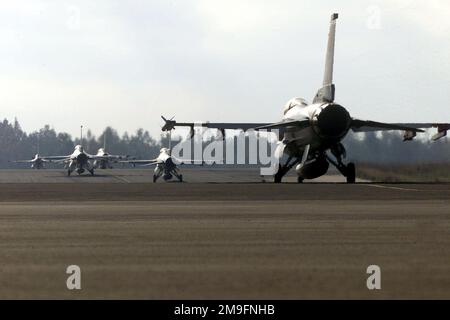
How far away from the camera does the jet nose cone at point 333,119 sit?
44.6m

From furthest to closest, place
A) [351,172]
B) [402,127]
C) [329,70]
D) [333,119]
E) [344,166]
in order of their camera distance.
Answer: [344,166]
[351,172]
[329,70]
[402,127]
[333,119]

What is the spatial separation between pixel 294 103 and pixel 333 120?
7.51 meters

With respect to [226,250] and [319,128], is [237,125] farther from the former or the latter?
[226,250]

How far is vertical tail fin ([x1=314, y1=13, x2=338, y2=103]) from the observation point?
4772 cm

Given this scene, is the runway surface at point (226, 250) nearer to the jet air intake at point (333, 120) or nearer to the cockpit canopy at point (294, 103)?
the jet air intake at point (333, 120)

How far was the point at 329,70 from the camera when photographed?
161ft

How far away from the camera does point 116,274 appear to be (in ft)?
35.1

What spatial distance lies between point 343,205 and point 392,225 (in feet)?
26.2

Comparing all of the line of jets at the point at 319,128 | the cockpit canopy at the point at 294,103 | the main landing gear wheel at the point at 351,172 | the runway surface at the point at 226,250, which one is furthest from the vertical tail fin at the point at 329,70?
the runway surface at the point at 226,250

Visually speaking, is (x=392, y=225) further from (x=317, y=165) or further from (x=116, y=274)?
(x=317, y=165)

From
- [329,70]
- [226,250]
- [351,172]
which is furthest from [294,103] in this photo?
[226,250]

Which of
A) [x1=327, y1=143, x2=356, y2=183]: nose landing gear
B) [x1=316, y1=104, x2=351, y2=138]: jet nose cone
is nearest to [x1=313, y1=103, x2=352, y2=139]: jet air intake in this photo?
[x1=316, y1=104, x2=351, y2=138]: jet nose cone

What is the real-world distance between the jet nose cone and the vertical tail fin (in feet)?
8.94

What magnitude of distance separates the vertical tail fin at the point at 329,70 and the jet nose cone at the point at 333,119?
107 inches
